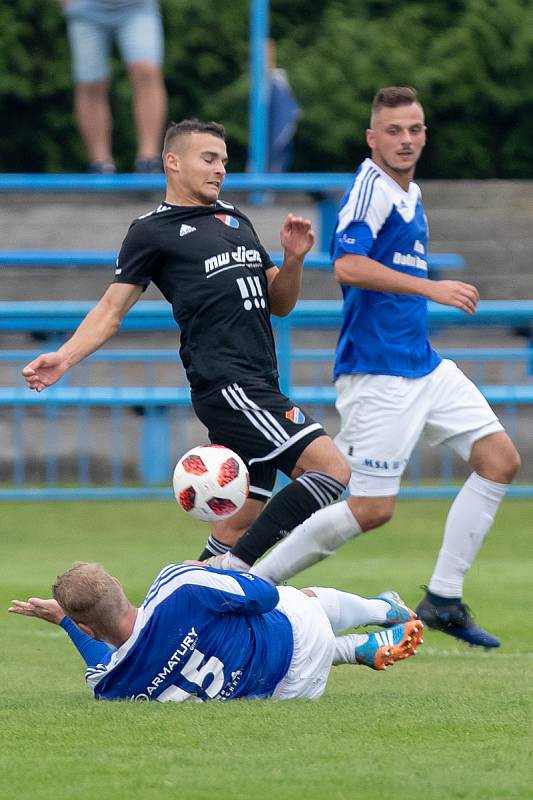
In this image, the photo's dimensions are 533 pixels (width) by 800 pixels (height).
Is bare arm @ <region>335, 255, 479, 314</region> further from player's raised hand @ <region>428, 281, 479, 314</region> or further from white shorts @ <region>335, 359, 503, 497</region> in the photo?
white shorts @ <region>335, 359, 503, 497</region>

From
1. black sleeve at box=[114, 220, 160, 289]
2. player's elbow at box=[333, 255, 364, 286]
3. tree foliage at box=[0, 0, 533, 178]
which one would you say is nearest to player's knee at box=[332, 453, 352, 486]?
player's elbow at box=[333, 255, 364, 286]

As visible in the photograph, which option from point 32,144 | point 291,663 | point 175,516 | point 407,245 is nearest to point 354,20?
point 32,144

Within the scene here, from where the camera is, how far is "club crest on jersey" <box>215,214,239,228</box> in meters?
7.05

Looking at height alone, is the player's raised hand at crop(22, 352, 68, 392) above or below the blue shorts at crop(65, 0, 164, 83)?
below

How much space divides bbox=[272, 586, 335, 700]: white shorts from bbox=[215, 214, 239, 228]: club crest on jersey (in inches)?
73.7

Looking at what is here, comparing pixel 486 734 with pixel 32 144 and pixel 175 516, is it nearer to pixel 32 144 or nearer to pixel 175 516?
pixel 175 516

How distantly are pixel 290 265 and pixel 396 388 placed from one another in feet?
2.86

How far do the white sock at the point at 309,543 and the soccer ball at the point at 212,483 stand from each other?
20.0 inches

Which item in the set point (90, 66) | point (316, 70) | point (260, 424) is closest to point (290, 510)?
point (260, 424)

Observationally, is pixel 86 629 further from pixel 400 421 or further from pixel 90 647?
pixel 400 421

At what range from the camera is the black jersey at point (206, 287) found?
6.84m

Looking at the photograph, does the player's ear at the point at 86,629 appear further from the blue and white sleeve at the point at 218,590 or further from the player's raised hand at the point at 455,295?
the player's raised hand at the point at 455,295

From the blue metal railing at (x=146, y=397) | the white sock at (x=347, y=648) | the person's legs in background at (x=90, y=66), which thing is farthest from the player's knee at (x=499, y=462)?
the person's legs in background at (x=90, y=66)

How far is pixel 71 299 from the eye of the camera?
1451 centimetres
